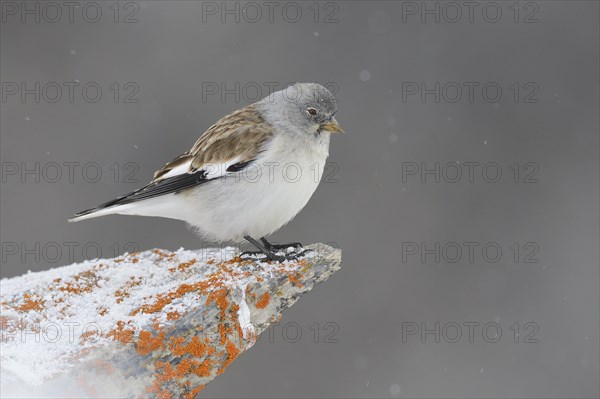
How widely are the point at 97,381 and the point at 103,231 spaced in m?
5.90

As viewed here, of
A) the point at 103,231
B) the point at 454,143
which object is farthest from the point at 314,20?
the point at 103,231

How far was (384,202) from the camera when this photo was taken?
31.7 ft

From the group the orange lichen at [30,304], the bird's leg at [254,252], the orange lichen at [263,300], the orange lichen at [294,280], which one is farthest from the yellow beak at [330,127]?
the orange lichen at [30,304]

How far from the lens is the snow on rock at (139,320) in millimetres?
3758

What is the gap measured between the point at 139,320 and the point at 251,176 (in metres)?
1.44

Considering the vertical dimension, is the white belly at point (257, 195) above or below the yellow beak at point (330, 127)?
below

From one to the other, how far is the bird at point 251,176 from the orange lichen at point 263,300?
20.3 inches

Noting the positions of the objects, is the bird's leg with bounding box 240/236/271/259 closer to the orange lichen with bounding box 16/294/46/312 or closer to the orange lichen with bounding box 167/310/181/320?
the orange lichen with bounding box 167/310/181/320

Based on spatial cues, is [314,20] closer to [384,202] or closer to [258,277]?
[384,202]

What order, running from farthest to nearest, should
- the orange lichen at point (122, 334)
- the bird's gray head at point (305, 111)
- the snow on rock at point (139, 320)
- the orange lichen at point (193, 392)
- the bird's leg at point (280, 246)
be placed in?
the bird's gray head at point (305, 111), the bird's leg at point (280, 246), the orange lichen at point (193, 392), the orange lichen at point (122, 334), the snow on rock at point (139, 320)

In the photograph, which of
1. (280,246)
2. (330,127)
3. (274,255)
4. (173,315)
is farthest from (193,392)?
(330,127)

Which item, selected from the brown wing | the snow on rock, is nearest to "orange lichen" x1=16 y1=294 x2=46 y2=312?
the snow on rock

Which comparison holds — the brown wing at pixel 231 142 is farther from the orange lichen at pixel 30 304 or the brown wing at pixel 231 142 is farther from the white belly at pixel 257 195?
the orange lichen at pixel 30 304

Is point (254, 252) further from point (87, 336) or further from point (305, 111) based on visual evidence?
point (87, 336)
